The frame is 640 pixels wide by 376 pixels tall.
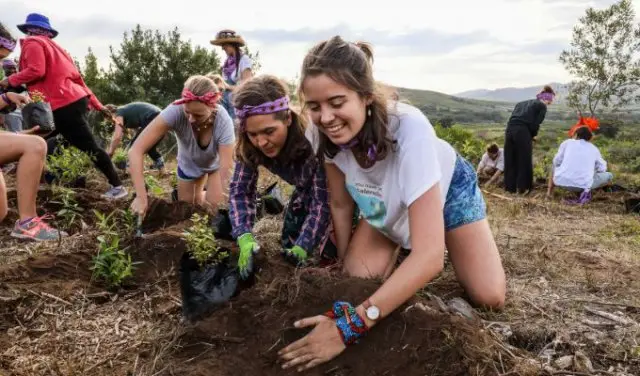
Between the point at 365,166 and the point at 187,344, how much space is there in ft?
3.73

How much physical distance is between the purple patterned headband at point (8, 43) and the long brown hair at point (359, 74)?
275 centimetres

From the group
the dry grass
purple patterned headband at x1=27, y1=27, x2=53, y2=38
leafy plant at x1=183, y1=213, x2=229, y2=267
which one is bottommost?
the dry grass

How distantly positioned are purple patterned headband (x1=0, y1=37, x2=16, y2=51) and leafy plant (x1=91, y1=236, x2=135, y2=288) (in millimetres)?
1972

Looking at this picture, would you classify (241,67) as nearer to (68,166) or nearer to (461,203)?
(68,166)

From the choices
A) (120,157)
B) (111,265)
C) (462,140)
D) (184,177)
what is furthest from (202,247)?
(462,140)

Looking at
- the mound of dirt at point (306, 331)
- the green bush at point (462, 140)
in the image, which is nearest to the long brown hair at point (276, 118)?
the mound of dirt at point (306, 331)

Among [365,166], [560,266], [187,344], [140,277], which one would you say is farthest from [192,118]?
[560,266]

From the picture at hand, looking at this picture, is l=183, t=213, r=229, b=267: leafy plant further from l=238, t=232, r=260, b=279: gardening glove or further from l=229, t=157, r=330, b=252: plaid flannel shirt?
l=229, t=157, r=330, b=252: plaid flannel shirt

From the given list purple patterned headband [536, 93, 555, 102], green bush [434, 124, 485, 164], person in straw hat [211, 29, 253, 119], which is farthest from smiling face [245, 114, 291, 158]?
green bush [434, 124, 485, 164]

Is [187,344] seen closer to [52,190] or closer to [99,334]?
[99,334]

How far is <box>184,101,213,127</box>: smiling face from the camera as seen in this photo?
3.65 metres

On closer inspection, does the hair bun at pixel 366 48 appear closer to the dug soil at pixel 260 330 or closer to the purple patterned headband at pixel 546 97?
the dug soil at pixel 260 330

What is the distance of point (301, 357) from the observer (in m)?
1.88

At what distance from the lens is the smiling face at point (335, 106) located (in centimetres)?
209
